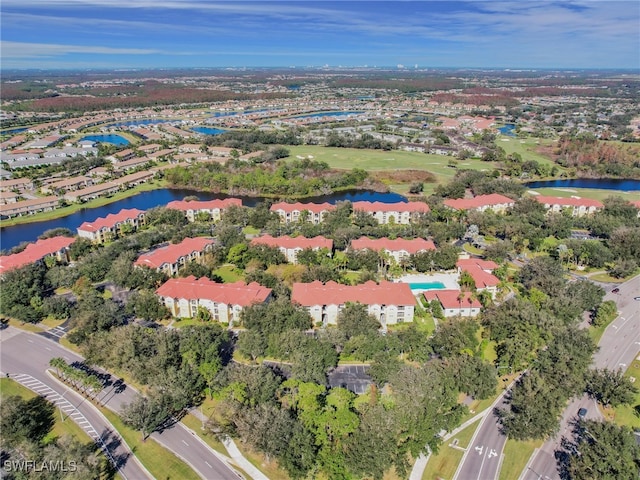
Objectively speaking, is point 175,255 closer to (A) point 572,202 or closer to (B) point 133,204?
(B) point 133,204

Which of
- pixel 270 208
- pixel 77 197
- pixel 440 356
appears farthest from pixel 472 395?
pixel 77 197

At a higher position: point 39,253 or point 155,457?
point 39,253

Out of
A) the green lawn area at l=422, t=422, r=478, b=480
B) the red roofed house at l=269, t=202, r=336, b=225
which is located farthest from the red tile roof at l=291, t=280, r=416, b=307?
the red roofed house at l=269, t=202, r=336, b=225

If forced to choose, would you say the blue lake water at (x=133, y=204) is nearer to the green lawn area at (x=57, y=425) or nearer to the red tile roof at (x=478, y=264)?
the red tile roof at (x=478, y=264)

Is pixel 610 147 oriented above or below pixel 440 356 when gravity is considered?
above

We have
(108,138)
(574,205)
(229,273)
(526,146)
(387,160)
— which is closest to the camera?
(229,273)

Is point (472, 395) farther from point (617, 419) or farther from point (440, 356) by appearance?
point (617, 419)

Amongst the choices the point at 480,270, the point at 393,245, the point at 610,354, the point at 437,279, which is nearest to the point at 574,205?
the point at 480,270
